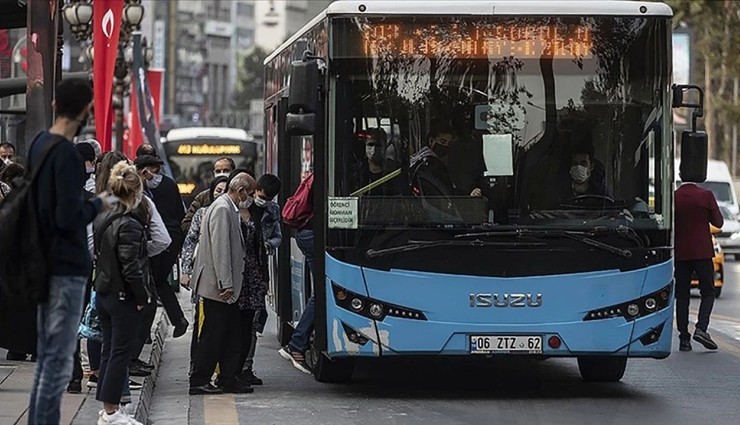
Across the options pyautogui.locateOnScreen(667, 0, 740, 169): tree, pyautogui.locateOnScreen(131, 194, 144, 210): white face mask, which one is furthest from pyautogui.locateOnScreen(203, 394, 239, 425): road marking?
pyautogui.locateOnScreen(667, 0, 740, 169): tree

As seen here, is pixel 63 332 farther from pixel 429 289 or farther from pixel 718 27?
pixel 718 27

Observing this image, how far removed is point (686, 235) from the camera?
16.0 m

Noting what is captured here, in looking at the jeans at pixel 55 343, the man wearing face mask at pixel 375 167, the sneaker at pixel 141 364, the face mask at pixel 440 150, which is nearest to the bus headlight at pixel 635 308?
the face mask at pixel 440 150

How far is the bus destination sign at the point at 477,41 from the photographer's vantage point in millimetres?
11750

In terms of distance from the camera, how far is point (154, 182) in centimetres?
1417

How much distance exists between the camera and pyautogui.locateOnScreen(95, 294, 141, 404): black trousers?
9953 mm

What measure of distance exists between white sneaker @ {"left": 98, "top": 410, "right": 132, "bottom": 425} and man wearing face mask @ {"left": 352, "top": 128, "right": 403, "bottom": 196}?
2.58m

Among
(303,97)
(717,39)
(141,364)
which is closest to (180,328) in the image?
(141,364)

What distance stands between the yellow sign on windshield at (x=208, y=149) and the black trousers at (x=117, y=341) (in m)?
34.2

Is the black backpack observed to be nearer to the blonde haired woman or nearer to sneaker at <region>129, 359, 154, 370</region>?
the blonde haired woman

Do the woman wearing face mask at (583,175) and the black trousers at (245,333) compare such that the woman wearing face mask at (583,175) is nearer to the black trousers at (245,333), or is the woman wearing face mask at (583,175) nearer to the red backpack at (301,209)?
the red backpack at (301,209)

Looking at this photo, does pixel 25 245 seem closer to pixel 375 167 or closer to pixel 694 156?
pixel 375 167

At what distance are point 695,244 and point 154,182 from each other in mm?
5022

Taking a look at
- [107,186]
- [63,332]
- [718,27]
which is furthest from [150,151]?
[718,27]
